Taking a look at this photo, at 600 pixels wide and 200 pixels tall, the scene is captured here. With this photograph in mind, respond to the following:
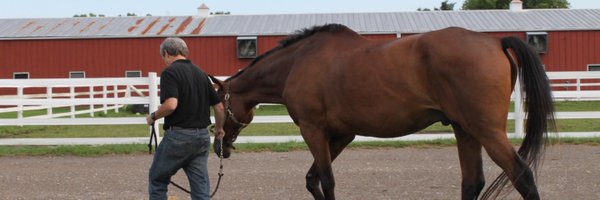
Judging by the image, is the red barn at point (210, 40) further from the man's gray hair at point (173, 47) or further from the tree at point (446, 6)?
the tree at point (446, 6)

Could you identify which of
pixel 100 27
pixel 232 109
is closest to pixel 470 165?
pixel 232 109

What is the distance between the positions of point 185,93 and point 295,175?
3.28m

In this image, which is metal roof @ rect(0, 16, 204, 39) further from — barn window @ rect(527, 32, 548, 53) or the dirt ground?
the dirt ground

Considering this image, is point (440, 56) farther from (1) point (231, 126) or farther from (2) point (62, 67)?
(2) point (62, 67)

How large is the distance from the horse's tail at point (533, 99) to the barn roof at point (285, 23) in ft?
73.8

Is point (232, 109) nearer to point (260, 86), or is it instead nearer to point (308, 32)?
point (260, 86)

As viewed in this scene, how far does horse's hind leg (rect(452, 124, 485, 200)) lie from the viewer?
526 centimetres

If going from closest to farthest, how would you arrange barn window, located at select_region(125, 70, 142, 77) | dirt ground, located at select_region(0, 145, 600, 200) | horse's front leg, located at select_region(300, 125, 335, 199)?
horse's front leg, located at select_region(300, 125, 335, 199)
dirt ground, located at select_region(0, 145, 600, 200)
barn window, located at select_region(125, 70, 142, 77)

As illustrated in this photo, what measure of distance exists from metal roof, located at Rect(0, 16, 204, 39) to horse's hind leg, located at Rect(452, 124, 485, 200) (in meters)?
23.3

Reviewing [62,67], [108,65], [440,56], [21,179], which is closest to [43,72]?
[62,67]

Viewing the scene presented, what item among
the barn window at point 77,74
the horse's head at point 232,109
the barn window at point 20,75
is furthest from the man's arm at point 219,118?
the barn window at point 20,75

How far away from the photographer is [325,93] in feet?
17.6

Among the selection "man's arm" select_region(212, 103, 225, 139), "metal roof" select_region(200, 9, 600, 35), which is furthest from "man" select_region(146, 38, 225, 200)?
"metal roof" select_region(200, 9, 600, 35)

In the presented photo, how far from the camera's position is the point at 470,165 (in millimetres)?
5348
